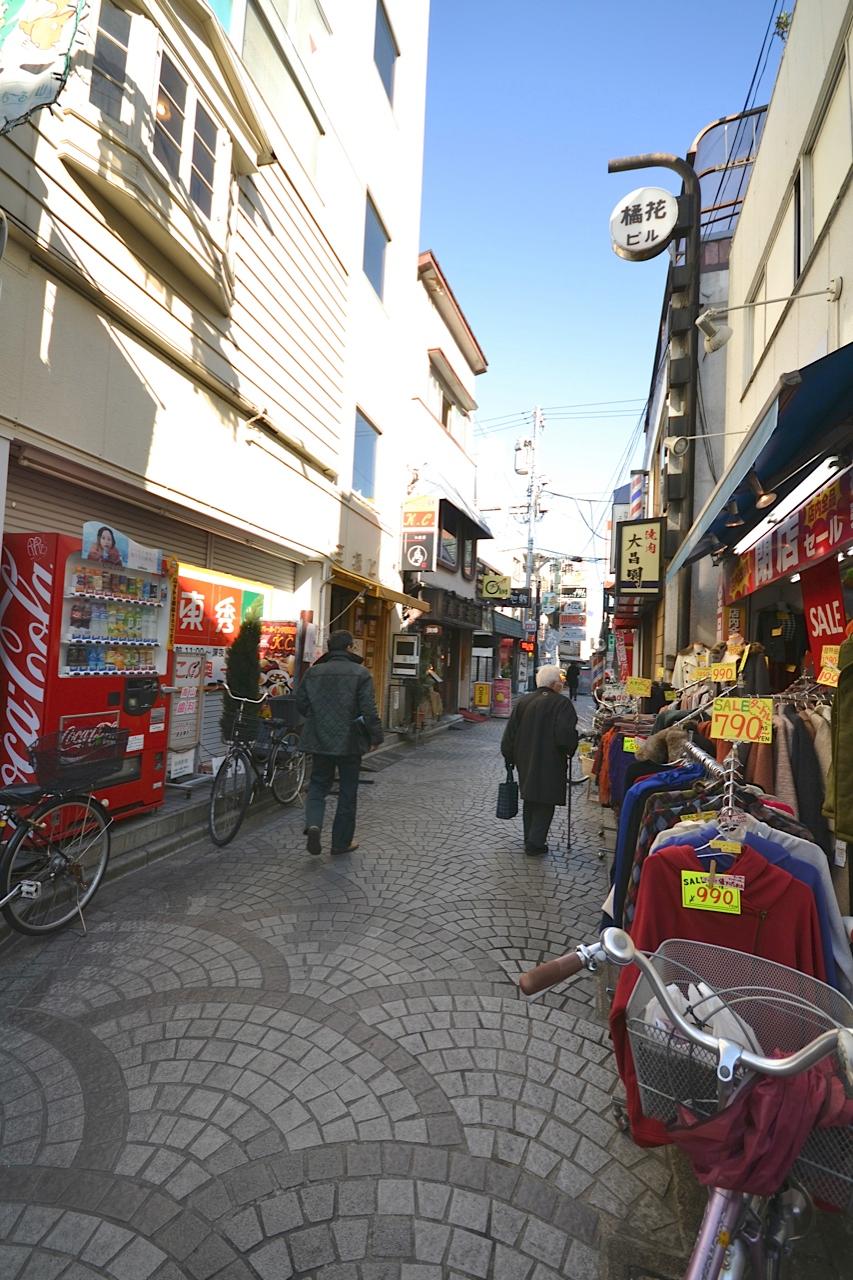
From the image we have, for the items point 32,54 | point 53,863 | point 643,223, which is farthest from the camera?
point 643,223

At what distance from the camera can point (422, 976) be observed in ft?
11.5

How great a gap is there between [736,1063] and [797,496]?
4632mm

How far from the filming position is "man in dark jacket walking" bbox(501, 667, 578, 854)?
576 centimetres

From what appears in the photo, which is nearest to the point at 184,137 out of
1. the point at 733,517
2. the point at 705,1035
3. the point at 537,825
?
the point at 733,517

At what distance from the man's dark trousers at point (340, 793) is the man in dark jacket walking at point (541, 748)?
1.51 m

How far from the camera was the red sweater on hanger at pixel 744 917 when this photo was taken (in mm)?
2043

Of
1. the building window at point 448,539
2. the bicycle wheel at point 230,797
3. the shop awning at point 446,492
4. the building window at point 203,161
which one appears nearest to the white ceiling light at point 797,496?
the bicycle wheel at point 230,797

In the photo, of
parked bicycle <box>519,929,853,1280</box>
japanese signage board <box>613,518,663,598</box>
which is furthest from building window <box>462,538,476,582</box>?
parked bicycle <box>519,929,853,1280</box>

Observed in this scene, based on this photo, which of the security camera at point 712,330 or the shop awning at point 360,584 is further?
the shop awning at point 360,584

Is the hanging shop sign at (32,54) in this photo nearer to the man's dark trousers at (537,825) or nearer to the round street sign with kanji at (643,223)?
the man's dark trousers at (537,825)

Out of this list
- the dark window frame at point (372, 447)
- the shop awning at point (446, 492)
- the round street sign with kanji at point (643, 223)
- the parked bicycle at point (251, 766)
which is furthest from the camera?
the shop awning at point (446, 492)

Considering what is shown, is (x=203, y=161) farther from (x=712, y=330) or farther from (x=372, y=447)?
(x=372, y=447)

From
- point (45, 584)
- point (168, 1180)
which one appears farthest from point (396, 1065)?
point (45, 584)

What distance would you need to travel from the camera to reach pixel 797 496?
15.3 ft
